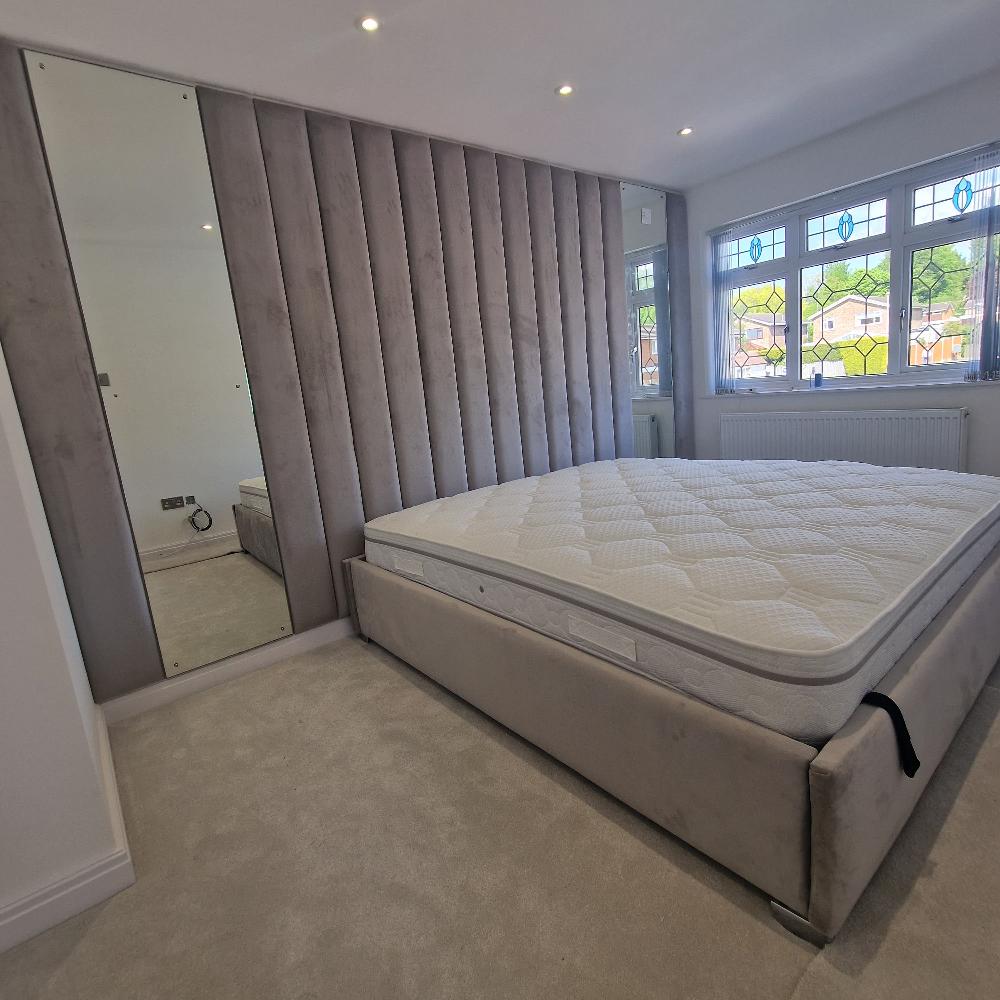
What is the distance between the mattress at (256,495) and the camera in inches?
96.3

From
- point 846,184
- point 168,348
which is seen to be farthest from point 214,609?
point 846,184

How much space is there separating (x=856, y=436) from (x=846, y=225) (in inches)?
52.6

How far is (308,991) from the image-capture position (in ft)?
3.58

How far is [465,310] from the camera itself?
2961 mm

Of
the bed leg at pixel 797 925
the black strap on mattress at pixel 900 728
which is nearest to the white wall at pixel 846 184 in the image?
the black strap on mattress at pixel 900 728

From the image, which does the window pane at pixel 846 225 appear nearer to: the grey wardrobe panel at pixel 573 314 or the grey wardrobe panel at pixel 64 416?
the grey wardrobe panel at pixel 573 314

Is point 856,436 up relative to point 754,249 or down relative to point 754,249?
down

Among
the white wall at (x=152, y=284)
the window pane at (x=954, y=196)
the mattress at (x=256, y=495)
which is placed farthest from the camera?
the window pane at (x=954, y=196)

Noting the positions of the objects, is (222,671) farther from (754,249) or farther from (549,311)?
(754,249)

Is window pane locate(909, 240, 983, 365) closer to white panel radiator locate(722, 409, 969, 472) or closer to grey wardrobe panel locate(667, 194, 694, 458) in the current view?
white panel radiator locate(722, 409, 969, 472)

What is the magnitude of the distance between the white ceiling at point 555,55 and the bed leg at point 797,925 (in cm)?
264

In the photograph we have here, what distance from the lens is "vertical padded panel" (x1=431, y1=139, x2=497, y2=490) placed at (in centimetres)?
284

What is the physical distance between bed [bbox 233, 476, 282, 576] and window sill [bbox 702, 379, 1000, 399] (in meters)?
3.28

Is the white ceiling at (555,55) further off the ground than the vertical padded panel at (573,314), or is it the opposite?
the white ceiling at (555,55)
